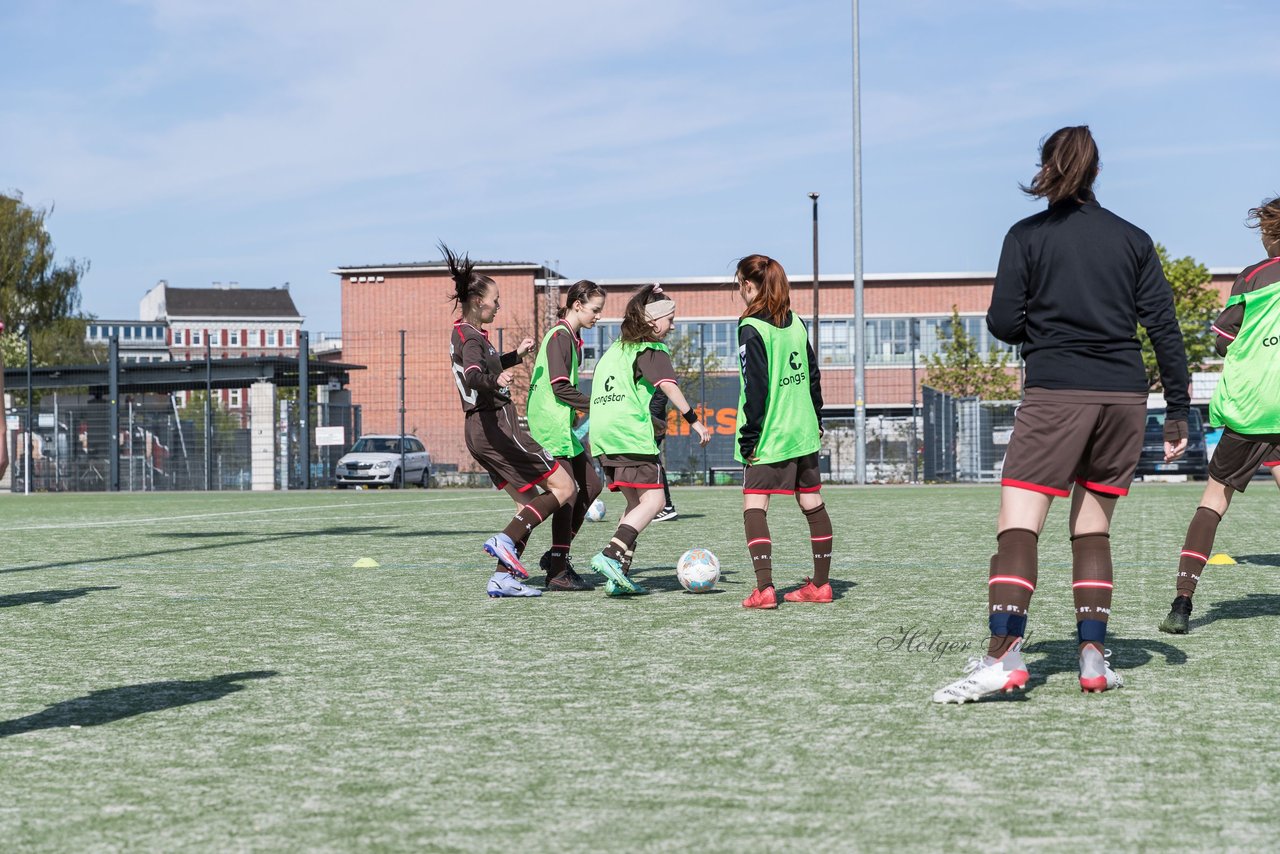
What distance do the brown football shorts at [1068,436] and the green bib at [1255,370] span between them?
1970mm

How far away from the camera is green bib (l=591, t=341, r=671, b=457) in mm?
8148

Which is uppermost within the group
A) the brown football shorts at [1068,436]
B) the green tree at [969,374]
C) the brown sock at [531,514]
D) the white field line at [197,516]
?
the green tree at [969,374]

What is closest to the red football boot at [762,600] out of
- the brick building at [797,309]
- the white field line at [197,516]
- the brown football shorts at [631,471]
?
the brown football shorts at [631,471]

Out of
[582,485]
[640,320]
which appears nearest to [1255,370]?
[640,320]

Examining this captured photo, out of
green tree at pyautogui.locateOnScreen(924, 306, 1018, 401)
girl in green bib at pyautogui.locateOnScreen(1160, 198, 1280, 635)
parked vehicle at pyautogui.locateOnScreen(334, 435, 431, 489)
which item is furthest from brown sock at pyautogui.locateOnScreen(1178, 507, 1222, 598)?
green tree at pyautogui.locateOnScreen(924, 306, 1018, 401)

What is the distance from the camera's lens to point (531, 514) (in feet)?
26.9

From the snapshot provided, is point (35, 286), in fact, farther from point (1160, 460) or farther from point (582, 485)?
point (582, 485)

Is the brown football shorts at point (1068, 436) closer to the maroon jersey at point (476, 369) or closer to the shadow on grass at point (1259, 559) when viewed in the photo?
the maroon jersey at point (476, 369)

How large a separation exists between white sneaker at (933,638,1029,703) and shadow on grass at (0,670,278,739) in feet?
7.98

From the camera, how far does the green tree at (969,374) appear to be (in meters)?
50.5

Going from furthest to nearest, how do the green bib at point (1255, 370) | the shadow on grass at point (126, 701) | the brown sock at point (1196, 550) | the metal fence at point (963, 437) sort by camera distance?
1. the metal fence at point (963, 437)
2. the green bib at point (1255, 370)
3. the brown sock at point (1196, 550)
4. the shadow on grass at point (126, 701)

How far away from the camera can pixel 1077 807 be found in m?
3.25

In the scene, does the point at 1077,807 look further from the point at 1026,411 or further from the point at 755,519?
the point at 755,519

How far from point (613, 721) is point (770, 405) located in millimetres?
3087
